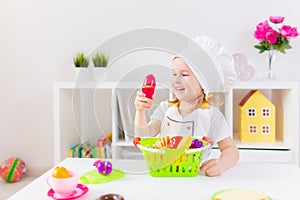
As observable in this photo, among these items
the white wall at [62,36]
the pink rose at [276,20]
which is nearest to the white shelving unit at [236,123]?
the white wall at [62,36]

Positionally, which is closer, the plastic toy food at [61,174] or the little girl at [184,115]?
the plastic toy food at [61,174]

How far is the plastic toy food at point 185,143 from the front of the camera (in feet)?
3.38

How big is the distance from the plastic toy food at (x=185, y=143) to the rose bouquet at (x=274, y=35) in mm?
1282

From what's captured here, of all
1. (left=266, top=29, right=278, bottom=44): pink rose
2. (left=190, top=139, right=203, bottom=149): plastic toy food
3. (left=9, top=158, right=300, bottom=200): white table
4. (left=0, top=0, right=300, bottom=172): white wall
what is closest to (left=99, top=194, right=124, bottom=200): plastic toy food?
(left=9, top=158, right=300, bottom=200): white table

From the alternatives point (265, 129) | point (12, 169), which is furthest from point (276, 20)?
point (12, 169)

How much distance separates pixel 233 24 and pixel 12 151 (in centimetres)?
154

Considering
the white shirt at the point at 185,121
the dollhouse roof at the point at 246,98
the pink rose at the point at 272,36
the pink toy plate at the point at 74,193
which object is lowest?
the pink toy plate at the point at 74,193

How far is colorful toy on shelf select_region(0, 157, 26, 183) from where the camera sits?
249 cm

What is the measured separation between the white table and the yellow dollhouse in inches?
39.7

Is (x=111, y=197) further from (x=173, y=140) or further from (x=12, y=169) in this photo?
(x=12, y=169)

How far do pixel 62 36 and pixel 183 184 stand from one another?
5.63ft

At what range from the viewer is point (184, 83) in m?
1.10

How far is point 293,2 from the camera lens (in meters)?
2.32

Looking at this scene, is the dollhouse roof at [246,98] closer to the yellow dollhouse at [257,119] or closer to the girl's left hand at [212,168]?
the yellow dollhouse at [257,119]
